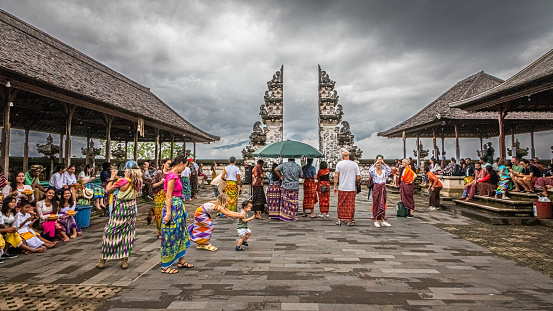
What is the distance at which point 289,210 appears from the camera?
7.68 metres

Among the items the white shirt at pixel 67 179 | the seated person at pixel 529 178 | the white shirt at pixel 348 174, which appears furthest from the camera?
the seated person at pixel 529 178

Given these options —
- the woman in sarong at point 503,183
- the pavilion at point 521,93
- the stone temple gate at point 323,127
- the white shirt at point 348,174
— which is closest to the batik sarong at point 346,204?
the white shirt at point 348,174

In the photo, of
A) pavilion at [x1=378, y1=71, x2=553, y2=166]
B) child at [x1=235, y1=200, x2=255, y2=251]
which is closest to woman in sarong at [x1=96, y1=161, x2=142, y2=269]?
child at [x1=235, y1=200, x2=255, y2=251]

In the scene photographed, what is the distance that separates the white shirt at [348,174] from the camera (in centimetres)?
678

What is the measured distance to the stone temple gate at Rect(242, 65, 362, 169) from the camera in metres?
20.0

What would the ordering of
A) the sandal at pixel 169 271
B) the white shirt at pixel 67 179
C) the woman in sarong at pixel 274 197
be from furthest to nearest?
the woman in sarong at pixel 274 197, the white shirt at pixel 67 179, the sandal at pixel 169 271

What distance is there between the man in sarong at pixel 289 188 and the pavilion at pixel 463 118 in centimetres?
905

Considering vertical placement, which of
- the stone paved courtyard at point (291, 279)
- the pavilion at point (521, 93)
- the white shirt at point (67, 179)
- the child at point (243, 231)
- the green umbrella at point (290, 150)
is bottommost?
the stone paved courtyard at point (291, 279)

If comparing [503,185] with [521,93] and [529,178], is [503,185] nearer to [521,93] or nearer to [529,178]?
[529,178]

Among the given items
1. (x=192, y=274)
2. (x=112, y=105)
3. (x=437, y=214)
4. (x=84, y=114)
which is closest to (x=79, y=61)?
(x=84, y=114)

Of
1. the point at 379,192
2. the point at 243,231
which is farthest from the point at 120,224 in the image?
the point at 379,192

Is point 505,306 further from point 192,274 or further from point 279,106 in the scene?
point 279,106

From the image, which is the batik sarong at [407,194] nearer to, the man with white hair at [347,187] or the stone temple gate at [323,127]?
the man with white hair at [347,187]

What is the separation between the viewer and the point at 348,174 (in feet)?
22.4
